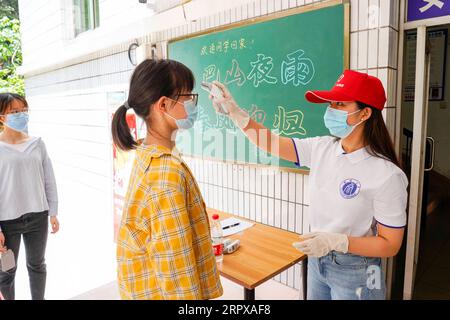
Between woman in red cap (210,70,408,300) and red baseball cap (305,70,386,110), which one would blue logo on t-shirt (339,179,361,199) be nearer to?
woman in red cap (210,70,408,300)

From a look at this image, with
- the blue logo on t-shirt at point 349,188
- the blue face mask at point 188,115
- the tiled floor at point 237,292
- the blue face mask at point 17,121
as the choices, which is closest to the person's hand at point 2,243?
the blue face mask at point 17,121

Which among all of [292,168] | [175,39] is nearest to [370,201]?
[292,168]

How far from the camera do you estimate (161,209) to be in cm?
92

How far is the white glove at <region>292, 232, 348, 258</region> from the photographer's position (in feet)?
4.13

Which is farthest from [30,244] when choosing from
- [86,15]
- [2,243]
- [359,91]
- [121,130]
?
[86,15]

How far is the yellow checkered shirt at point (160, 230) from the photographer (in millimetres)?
916

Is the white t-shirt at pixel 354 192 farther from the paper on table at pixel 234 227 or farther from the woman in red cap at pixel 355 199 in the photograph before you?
the paper on table at pixel 234 227

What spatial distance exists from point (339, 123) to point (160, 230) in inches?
33.4

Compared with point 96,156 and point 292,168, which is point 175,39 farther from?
point 96,156

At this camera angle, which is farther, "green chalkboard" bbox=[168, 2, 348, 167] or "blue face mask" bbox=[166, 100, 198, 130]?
"green chalkboard" bbox=[168, 2, 348, 167]

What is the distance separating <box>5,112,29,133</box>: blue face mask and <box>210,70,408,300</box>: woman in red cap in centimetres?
179

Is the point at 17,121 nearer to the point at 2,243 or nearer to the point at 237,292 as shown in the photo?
the point at 2,243

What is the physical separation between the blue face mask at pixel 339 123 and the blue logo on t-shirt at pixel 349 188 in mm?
199

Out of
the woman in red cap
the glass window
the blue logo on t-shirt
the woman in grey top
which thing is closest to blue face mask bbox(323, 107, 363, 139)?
the woman in red cap
